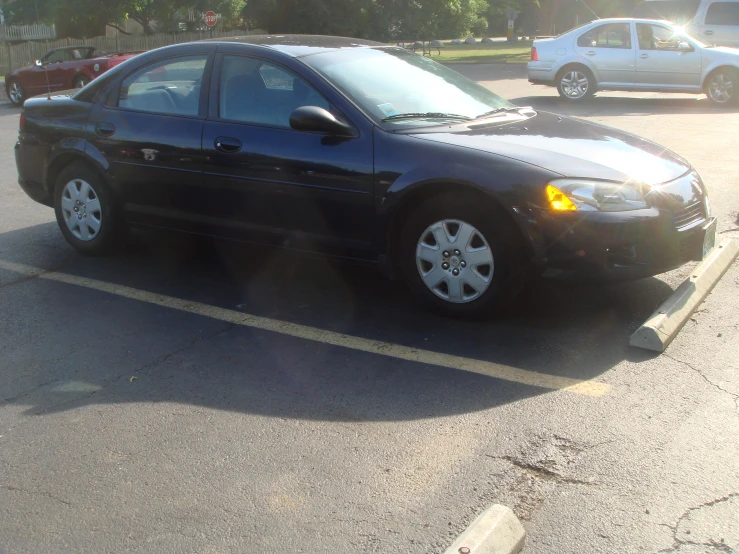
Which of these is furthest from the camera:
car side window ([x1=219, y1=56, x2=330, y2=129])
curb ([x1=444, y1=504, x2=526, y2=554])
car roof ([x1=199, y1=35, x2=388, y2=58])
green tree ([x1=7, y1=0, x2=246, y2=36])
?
green tree ([x1=7, y1=0, x2=246, y2=36])

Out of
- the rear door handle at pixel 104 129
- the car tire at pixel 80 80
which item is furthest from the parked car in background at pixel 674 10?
the rear door handle at pixel 104 129

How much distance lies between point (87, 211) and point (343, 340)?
2676mm

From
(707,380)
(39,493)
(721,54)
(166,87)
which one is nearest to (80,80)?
(721,54)

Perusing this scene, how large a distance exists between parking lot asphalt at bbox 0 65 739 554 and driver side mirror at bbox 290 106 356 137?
1.11m

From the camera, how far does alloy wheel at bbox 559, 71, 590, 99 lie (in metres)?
16.9

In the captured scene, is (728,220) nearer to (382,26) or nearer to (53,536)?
(53,536)

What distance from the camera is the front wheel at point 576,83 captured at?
1683 cm

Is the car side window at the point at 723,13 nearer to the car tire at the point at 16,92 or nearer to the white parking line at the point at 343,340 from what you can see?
the car tire at the point at 16,92

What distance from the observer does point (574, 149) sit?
5062 millimetres

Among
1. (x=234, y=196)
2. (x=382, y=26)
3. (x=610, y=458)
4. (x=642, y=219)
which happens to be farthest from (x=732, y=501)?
(x=382, y=26)

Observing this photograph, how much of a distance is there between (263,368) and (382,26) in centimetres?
3653

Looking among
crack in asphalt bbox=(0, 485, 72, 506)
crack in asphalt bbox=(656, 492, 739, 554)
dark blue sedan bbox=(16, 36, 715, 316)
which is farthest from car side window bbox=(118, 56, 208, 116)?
crack in asphalt bbox=(656, 492, 739, 554)

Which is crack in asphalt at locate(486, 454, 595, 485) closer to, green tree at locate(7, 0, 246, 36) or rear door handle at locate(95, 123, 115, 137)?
rear door handle at locate(95, 123, 115, 137)

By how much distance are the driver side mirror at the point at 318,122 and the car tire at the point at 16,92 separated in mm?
18264
